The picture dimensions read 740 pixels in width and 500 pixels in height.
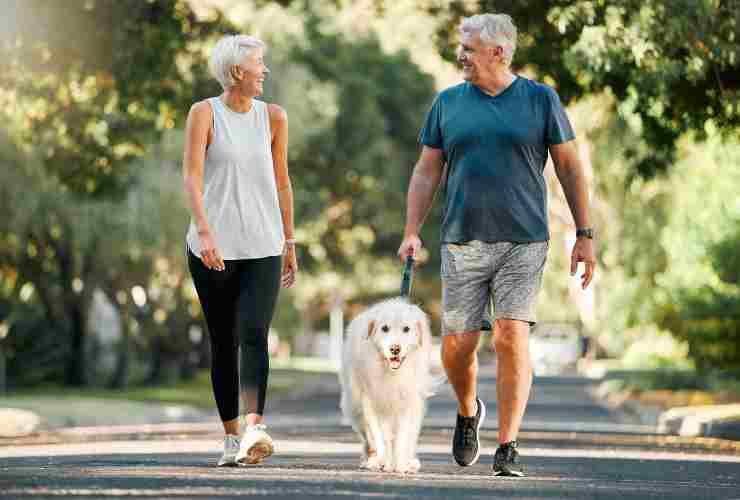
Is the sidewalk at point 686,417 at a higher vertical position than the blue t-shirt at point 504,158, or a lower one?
lower

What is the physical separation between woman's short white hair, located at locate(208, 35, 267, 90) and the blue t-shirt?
118 centimetres

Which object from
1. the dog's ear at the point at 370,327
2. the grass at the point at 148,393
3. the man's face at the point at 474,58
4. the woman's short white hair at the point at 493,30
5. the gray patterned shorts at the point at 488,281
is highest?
the woman's short white hair at the point at 493,30

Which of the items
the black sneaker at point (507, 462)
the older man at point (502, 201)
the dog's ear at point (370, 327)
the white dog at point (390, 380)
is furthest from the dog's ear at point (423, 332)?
the black sneaker at point (507, 462)

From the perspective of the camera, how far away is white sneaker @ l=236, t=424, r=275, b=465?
32.5 feet

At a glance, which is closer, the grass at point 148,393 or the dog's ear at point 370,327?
the dog's ear at point 370,327

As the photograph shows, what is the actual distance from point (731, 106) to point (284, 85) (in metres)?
23.9

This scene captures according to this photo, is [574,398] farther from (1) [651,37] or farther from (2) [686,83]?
(1) [651,37]

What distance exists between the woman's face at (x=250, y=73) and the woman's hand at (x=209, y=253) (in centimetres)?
86

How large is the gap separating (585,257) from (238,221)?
73.9 inches

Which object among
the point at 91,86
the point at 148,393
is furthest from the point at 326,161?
the point at 91,86

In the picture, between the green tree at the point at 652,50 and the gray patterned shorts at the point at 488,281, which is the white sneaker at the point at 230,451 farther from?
the green tree at the point at 652,50

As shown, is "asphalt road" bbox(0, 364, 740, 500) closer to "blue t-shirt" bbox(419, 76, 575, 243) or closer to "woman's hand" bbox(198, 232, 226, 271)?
"woman's hand" bbox(198, 232, 226, 271)

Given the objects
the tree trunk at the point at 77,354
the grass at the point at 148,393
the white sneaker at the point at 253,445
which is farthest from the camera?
→ the tree trunk at the point at 77,354

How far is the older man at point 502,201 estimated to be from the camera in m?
9.96
